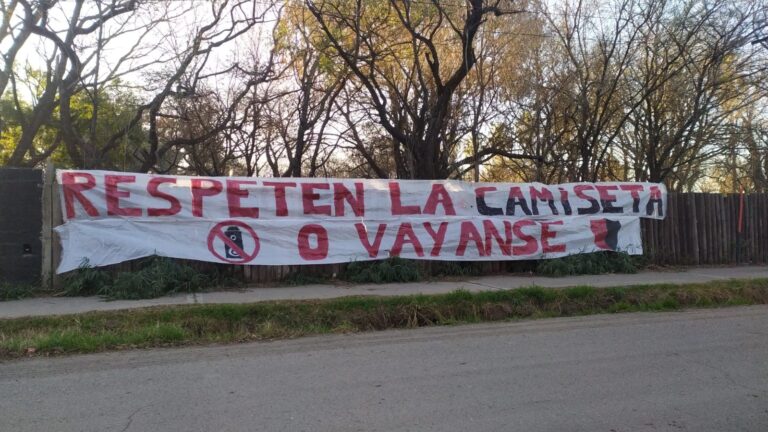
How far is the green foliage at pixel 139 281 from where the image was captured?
Answer: 28.5 ft

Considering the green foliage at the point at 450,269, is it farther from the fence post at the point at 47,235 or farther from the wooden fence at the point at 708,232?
the fence post at the point at 47,235

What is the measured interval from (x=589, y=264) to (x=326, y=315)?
6.14m

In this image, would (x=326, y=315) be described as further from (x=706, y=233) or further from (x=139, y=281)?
(x=706, y=233)

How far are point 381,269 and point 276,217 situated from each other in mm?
2133

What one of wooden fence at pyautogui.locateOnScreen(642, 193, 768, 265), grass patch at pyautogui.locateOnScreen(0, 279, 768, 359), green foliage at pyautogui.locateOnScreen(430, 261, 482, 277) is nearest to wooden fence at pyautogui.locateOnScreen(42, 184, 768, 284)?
wooden fence at pyautogui.locateOnScreen(642, 193, 768, 265)

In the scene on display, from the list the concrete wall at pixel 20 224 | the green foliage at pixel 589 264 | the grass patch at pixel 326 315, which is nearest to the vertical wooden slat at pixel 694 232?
the green foliage at pixel 589 264

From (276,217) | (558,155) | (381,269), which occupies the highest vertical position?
(558,155)

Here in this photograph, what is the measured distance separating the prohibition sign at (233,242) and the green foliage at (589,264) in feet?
18.7

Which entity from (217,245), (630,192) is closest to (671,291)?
(630,192)

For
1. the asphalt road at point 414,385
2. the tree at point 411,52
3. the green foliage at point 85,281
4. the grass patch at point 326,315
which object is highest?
the tree at point 411,52

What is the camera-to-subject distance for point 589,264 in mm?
11656

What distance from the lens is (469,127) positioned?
1841cm

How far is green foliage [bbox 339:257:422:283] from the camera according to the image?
10.4 m

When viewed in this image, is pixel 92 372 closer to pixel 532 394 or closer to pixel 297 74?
pixel 532 394
